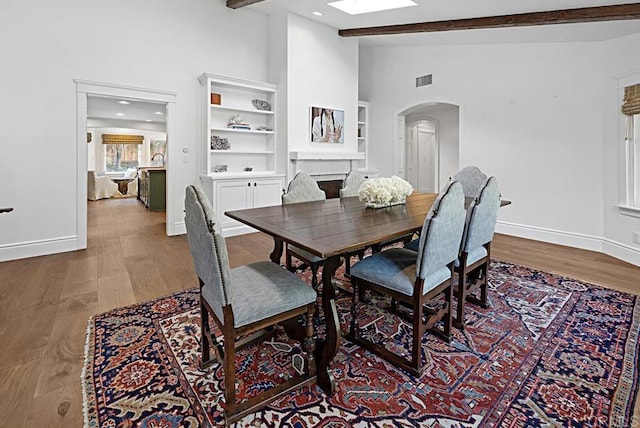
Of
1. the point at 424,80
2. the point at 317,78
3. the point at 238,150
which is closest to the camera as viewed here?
the point at 238,150

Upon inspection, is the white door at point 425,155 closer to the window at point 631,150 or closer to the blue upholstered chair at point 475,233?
the window at point 631,150

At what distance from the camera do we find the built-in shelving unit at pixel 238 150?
16.4 feet

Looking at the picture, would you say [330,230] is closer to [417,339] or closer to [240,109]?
[417,339]

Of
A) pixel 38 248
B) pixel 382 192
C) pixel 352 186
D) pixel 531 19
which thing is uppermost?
pixel 531 19

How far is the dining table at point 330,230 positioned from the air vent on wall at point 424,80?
13.8 ft

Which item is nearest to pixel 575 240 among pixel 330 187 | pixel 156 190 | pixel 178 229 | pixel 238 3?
pixel 330 187

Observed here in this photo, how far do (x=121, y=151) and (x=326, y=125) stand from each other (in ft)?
35.5

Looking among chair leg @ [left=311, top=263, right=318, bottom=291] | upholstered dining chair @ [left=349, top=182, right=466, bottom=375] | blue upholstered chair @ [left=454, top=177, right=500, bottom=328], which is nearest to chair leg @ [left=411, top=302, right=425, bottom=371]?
upholstered dining chair @ [left=349, top=182, right=466, bottom=375]

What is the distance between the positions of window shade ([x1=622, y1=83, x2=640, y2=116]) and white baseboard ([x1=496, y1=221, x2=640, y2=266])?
1.51 meters

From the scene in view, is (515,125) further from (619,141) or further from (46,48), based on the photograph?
(46,48)

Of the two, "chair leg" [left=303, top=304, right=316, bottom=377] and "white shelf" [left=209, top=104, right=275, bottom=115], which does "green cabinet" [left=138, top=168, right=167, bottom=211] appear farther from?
"chair leg" [left=303, top=304, right=316, bottom=377]

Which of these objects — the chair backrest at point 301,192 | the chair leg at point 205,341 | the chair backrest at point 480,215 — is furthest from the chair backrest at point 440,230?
the chair backrest at point 301,192

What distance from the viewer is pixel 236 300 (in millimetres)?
1523

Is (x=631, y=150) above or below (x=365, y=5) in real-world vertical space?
below
